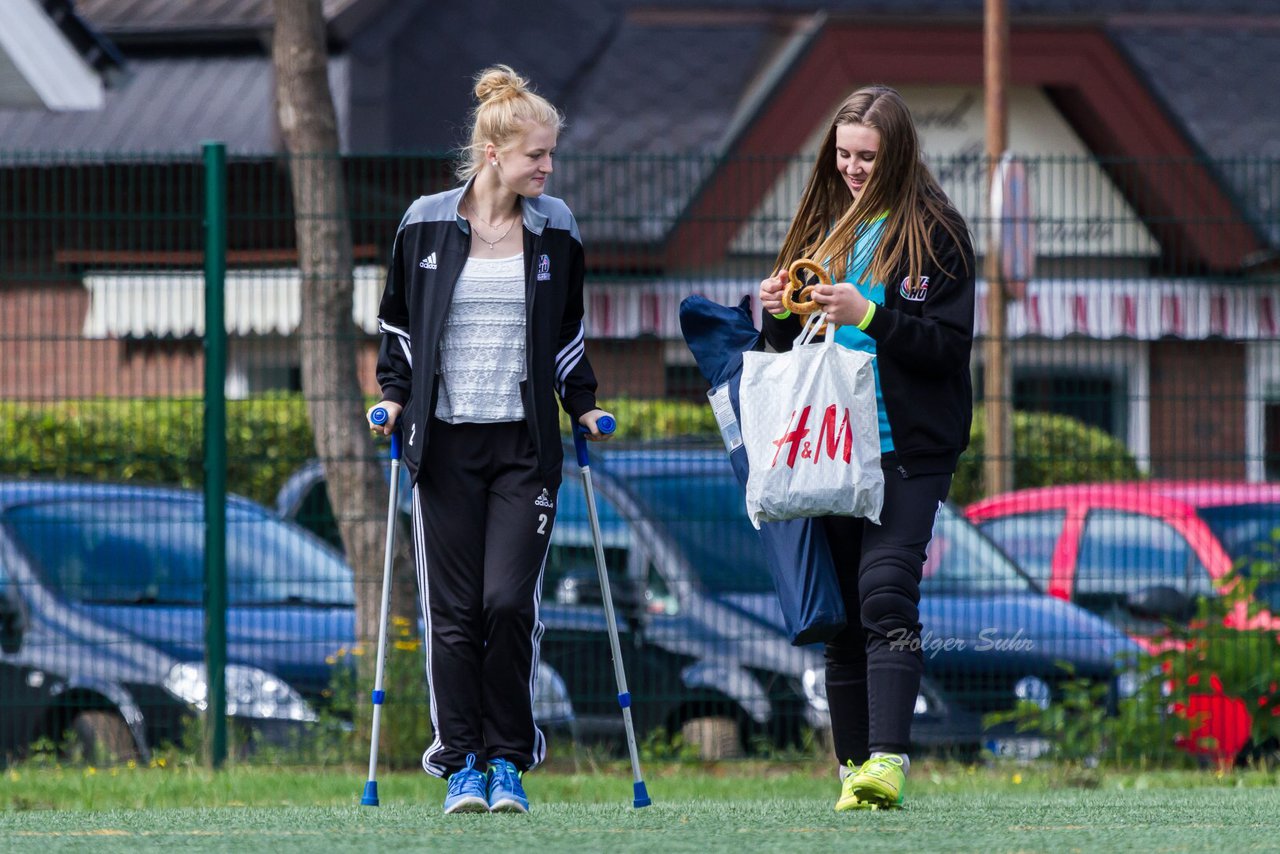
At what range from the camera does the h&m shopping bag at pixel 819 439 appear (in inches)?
206

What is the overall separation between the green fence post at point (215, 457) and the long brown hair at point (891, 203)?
3.42m

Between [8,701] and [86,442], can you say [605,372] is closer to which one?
[86,442]

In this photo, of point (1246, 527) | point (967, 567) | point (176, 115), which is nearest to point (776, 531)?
point (967, 567)

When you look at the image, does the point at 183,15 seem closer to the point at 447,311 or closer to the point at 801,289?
the point at 447,311

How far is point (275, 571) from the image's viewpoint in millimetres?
8367

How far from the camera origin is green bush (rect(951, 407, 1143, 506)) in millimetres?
8555

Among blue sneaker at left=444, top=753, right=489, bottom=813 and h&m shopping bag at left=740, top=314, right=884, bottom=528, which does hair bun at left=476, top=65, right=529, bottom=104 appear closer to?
h&m shopping bag at left=740, top=314, right=884, bottom=528

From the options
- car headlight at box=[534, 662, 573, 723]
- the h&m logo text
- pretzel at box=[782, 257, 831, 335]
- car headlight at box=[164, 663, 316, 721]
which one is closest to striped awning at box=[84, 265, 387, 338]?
car headlight at box=[164, 663, 316, 721]

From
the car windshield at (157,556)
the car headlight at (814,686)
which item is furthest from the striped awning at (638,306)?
the car headlight at (814,686)

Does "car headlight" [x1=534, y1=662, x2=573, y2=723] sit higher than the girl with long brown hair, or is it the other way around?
the girl with long brown hair

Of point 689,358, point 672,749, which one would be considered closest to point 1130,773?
point 672,749

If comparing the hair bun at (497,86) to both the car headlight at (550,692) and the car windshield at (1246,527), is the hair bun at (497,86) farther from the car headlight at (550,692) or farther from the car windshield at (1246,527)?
the car windshield at (1246,527)

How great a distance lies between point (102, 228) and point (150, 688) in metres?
1.77

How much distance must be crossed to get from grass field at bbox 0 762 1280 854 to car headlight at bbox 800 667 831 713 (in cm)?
69
